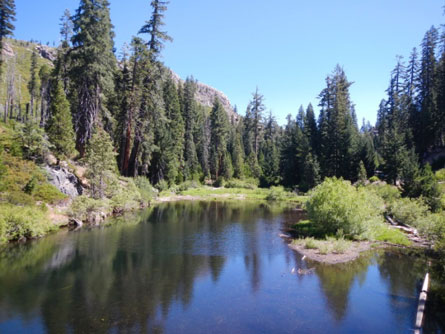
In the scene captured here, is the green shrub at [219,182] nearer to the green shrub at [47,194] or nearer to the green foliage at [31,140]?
the green shrub at [47,194]

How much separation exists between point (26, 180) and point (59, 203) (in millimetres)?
3362

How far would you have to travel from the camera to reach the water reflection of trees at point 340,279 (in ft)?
48.2

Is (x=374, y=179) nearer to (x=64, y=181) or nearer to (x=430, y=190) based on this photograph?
(x=430, y=190)

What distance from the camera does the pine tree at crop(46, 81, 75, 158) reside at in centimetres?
3178

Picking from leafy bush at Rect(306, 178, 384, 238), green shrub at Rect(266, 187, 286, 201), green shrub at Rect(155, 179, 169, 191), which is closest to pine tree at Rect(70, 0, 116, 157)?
green shrub at Rect(155, 179, 169, 191)

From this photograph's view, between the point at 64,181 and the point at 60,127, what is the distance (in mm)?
5554

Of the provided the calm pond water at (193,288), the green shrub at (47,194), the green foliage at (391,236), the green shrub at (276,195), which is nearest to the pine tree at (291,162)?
the green shrub at (276,195)

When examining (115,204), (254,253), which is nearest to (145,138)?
(115,204)

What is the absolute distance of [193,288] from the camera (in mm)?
16484

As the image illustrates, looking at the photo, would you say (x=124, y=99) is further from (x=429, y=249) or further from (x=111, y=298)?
(x=429, y=249)

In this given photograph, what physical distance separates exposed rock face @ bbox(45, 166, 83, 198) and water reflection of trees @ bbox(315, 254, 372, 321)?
24.1 m

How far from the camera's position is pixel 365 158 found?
195ft

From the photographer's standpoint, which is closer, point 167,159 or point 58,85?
point 58,85

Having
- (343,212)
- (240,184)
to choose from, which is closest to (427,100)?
(240,184)
